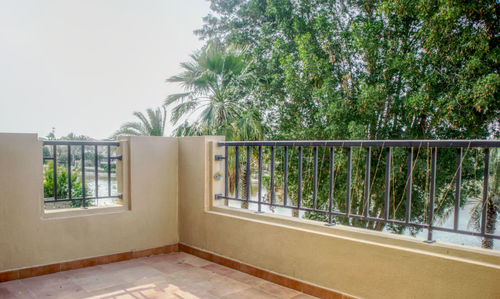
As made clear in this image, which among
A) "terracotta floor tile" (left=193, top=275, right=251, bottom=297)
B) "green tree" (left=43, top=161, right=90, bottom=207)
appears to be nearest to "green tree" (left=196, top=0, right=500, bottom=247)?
"terracotta floor tile" (left=193, top=275, right=251, bottom=297)

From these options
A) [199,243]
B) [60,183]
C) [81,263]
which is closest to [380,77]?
[199,243]

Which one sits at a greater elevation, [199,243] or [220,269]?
[199,243]

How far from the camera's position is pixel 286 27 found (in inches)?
381

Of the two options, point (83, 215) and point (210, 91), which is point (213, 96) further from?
point (83, 215)

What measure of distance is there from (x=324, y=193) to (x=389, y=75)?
349 cm

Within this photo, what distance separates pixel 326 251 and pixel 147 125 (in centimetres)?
966

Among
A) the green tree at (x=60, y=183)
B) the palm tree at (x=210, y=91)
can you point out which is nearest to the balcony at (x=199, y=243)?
the palm tree at (x=210, y=91)

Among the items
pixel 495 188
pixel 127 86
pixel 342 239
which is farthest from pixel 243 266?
pixel 127 86

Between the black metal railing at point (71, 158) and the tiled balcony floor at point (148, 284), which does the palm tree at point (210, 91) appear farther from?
the tiled balcony floor at point (148, 284)

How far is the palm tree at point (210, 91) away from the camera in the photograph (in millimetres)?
7914

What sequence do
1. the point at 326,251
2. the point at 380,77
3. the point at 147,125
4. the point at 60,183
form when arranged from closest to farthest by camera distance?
the point at 326,251 → the point at 380,77 → the point at 60,183 → the point at 147,125

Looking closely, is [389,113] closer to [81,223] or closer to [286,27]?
[286,27]

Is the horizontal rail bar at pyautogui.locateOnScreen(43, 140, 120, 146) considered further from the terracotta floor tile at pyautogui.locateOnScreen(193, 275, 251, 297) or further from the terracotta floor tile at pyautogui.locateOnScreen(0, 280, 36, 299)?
the terracotta floor tile at pyautogui.locateOnScreen(193, 275, 251, 297)

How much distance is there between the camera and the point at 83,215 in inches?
117
